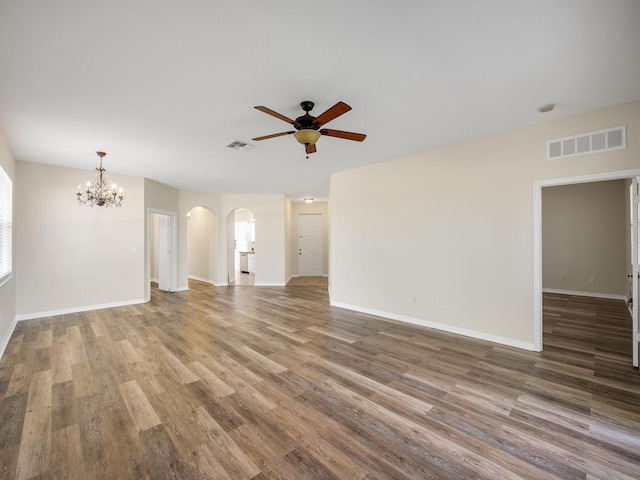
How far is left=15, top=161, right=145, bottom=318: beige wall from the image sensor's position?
4.74 meters

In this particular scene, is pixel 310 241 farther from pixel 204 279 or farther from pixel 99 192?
pixel 99 192

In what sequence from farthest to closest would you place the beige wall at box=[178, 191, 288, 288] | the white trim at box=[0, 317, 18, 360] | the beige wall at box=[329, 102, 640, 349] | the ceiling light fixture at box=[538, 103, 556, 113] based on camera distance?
the beige wall at box=[178, 191, 288, 288]
the white trim at box=[0, 317, 18, 360]
the beige wall at box=[329, 102, 640, 349]
the ceiling light fixture at box=[538, 103, 556, 113]

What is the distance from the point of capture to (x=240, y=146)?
3912mm

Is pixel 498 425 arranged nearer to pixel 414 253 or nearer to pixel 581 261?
pixel 414 253

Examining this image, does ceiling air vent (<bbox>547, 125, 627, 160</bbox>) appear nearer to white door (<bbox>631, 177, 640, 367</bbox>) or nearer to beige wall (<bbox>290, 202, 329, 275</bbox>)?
white door (<bbox>631, 177, 640, 367</bbox>)

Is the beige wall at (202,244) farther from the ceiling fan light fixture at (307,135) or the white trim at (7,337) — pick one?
the ceiling fan light fixture at (307,135)

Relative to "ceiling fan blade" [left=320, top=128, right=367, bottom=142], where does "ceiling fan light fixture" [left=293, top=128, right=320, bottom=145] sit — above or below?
below

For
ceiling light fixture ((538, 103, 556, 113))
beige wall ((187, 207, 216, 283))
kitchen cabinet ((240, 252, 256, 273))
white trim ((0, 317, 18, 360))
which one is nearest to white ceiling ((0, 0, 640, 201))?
ceiling light fixture ((538, 103, 556, 113))

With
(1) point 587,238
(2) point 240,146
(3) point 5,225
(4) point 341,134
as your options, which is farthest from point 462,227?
(3) point 5,225

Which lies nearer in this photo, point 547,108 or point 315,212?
point 547,108

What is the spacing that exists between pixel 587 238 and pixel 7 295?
1122 cm

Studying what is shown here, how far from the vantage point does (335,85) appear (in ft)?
7.89

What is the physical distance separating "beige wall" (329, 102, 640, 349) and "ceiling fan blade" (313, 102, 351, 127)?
2476 mm

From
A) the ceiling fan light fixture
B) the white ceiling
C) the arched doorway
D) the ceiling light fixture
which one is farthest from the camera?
the arched doorway
